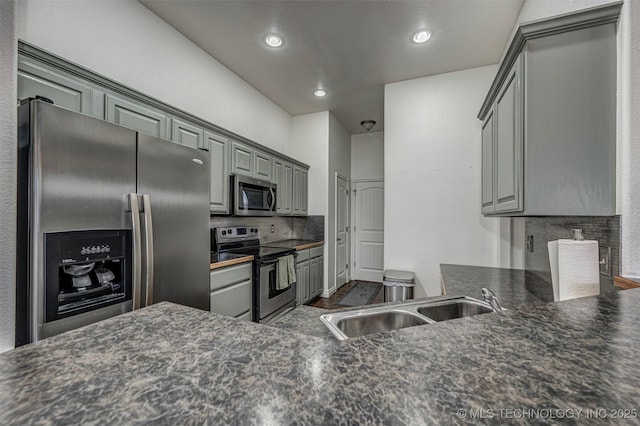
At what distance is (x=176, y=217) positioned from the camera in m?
1.79

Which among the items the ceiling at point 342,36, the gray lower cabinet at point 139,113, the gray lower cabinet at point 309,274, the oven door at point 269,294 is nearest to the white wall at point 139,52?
the ceiling at point 342,36

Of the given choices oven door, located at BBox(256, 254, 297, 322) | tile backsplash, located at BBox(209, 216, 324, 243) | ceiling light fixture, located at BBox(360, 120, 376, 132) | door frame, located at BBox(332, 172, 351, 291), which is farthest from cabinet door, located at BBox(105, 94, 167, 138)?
ceiling light fixture, located at BBox(360, 120, 376, 132)

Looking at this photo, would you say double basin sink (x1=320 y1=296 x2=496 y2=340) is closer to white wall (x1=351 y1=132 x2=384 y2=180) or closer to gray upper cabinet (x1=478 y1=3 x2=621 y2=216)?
gray upper cabinet (x1=478 y1=3 x2=621 y2=216)

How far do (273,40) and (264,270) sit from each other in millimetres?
2318

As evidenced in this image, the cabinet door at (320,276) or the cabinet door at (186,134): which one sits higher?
the cabinet door at (186,134)

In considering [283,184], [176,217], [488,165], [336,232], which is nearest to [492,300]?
[488,165]

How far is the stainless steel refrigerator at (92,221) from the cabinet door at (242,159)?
1050mm

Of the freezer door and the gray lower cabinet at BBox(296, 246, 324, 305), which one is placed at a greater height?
the freezer door

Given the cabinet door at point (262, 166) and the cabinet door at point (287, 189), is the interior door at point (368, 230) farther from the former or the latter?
the cabinet door at point (262, 166)

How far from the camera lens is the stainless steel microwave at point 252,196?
9.34ft

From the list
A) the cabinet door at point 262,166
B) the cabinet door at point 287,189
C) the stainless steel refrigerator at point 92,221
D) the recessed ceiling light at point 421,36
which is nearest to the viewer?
the stainless steel refrigerator at point 92,221

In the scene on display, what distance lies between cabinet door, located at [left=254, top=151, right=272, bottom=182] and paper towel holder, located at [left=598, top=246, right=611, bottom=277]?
2.96 metres

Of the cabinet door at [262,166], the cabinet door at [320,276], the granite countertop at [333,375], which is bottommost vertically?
the cabinet door at [320,276]

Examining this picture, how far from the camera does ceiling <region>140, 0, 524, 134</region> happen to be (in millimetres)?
2221
